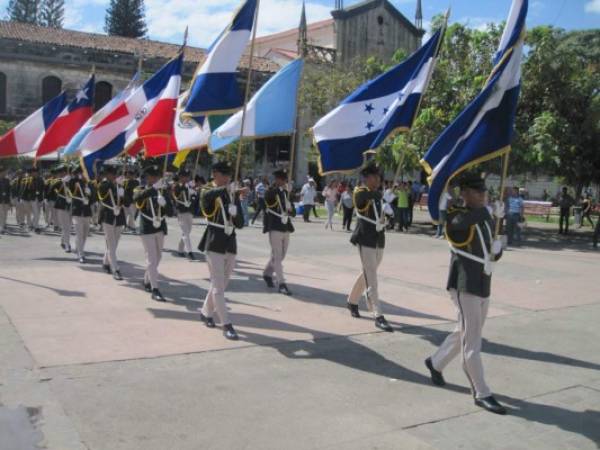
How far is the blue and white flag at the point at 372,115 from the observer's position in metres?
8.32

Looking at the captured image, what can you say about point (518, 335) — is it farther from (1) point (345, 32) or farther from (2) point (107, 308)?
(1) point (345, 32)

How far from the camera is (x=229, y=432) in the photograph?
4.52 m

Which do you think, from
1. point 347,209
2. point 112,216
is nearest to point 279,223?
point 112,216

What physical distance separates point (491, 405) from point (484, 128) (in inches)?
105

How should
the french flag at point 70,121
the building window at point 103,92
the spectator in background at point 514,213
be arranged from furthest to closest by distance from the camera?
the building window at point 103,92 → the spectator in background at point 514,213 → the french flag at point 70,121

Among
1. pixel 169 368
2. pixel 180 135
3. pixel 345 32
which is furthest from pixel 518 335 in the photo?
pixel 345 32

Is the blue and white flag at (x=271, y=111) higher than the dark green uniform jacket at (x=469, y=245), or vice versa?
the blue and white flag at (x=271, y=111)

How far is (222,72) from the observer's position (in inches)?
335

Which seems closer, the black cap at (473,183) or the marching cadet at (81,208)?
the black cap at (473,183)

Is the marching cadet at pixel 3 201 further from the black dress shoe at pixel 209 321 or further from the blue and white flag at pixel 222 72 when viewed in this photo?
the black dress shoe at pixel 209 321

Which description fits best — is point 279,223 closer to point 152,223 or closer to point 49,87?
point 152,223

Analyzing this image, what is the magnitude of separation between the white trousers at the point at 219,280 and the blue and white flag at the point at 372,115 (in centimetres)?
207

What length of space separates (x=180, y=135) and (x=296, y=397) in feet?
24.7

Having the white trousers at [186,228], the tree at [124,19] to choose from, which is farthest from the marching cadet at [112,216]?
the tree at [124,19]
